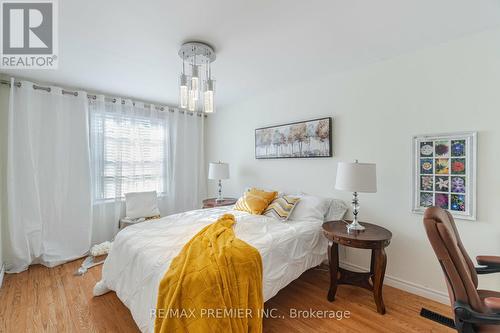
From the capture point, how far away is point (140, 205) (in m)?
3.34

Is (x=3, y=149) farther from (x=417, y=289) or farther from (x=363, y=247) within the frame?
(x=417, y=289)

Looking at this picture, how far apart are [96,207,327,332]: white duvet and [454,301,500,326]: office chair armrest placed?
1.08 m

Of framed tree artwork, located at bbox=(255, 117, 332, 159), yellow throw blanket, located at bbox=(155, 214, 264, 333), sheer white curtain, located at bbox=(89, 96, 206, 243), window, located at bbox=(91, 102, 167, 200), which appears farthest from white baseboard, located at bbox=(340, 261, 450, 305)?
window, located at bbox=(91, 102, 167, 200)

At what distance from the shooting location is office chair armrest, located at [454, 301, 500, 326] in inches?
39.4

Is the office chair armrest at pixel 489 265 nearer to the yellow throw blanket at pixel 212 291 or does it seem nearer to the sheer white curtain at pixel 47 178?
the yellow throw blanket at pixel 212 291

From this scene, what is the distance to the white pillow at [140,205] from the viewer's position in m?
3.26

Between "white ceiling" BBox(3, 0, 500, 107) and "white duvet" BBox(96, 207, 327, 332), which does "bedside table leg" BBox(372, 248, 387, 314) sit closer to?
"white duvet" BBox(96, 207, 327, 332)

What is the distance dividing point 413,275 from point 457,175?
103 centimetres

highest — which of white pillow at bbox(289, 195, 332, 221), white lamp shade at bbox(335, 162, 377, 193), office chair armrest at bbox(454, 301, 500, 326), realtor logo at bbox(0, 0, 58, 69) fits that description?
realtor logo at bbox(0, 0, 58, 69)

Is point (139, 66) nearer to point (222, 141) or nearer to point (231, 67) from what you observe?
point (231, 67)

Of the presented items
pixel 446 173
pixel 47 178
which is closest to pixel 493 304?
pixel 446 173

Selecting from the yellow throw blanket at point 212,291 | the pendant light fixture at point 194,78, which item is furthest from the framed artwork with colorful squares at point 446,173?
the pendant light fixture at point 194,78

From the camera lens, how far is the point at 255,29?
5.70 feet

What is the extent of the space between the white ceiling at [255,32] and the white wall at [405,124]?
0.62ft
